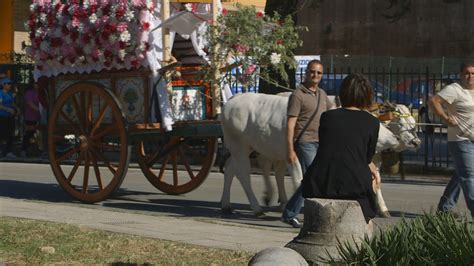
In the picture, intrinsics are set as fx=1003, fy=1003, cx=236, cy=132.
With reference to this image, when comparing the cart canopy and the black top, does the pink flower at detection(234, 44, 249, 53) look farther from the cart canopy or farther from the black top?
the black top

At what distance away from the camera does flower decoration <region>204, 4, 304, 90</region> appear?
13.5 meters

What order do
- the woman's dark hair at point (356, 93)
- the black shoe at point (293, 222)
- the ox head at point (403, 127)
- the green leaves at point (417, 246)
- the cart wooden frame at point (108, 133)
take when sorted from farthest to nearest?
the cart wooden frame at point (108, 133), the ox head at point (403, 127), the black shoe at point (293, 222), the woman's dark hair at point (356, 93), the green leaves at point (417, 246)

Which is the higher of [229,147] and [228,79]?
[228,79]

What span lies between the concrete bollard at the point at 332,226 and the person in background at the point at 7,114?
760 inches

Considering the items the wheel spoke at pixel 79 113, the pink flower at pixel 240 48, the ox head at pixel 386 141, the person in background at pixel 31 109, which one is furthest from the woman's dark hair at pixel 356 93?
the person in background at pixel 31 109

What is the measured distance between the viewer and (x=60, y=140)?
15383 mm

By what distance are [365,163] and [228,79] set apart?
6898 millimetres

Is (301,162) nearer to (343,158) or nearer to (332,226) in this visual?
(343,158)

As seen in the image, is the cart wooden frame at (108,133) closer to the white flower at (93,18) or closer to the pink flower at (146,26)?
the pink flower at (146,26)

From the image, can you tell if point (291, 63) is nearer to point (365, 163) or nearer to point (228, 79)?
point (228, 79)

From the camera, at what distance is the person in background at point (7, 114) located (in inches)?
1006

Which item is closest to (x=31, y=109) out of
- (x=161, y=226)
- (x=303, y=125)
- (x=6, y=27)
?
(x=6, y=27)

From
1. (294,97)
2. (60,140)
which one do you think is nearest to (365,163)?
(294,97)

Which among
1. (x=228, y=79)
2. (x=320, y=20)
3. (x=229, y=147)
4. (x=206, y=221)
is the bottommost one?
(x=206, y=221)
